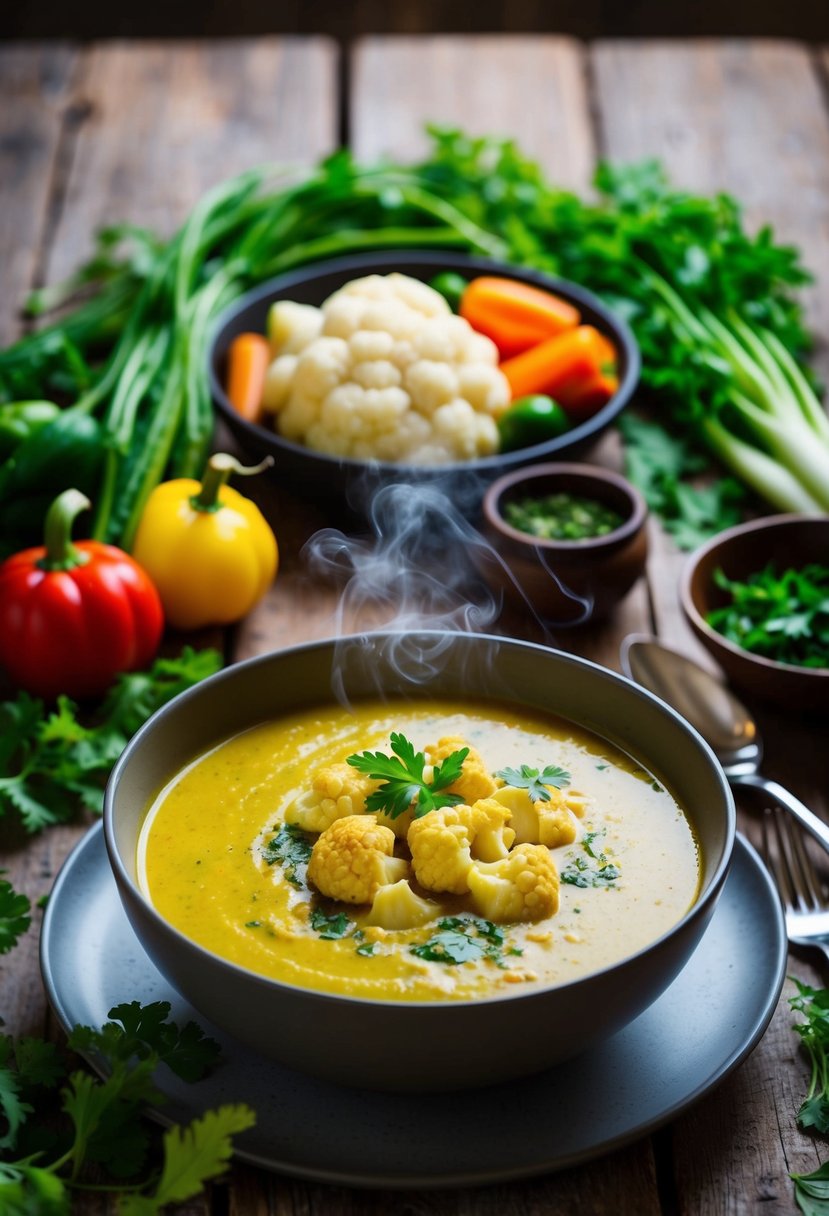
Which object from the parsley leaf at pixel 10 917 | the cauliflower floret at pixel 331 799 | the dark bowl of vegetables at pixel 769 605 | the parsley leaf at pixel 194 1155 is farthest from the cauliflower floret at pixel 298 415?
the parsley leaf at pixel 194 1155

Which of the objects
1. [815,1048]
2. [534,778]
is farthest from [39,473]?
[815,1048]

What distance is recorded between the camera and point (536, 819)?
1812 mm

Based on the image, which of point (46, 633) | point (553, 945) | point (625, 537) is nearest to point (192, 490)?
point (46, 633)

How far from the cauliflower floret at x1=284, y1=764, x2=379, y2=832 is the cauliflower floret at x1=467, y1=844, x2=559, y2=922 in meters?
0.19

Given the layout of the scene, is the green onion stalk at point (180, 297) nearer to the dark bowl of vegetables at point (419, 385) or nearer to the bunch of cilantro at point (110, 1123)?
the dark bowl of vegetables at point (419, 385)

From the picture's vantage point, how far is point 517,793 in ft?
5.98

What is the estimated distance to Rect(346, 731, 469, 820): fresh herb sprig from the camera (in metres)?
1.78

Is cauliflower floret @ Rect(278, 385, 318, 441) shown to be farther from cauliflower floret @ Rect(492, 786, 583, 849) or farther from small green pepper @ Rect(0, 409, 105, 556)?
cauliflower floret @ Rect(492, 786, 583, 849)

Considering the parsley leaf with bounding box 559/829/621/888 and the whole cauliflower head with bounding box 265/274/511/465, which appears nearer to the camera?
the parsley leaf with bounding box 559/829/621/888

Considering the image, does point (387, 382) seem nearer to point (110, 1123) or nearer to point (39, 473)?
point (39, 473)

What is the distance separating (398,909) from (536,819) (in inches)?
9.1

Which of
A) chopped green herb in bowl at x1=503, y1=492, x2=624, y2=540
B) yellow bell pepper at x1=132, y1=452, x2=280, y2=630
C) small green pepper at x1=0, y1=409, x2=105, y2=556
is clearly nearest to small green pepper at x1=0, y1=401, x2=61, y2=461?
small green pepper at x1=0, y1=409, x2=105, y2=556

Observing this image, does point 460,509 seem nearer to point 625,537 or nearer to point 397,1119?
point 625,537

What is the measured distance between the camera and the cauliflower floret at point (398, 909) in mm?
1688
